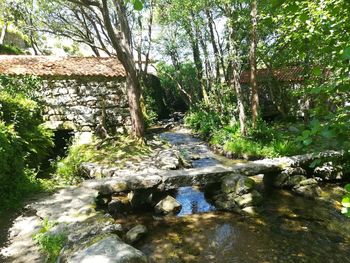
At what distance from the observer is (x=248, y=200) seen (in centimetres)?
825

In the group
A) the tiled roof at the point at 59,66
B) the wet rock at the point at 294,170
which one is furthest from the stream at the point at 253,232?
the tiled roof at the point at 59,66

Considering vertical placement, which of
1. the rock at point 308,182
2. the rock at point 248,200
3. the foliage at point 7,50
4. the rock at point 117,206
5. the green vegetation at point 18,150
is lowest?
the rock at point 308,182

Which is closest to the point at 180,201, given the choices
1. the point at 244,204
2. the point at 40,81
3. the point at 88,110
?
the point at 244,204

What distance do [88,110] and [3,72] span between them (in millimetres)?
3692

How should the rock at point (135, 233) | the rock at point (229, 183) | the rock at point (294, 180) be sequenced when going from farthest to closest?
the rock at point (294, 180), the rock at point (229, 183), the rock at point (135, 233)

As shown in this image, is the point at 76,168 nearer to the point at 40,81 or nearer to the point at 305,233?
the point at 40,81

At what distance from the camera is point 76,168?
Answer: 10969 millimetres

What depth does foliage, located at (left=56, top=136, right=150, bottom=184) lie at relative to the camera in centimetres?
1056

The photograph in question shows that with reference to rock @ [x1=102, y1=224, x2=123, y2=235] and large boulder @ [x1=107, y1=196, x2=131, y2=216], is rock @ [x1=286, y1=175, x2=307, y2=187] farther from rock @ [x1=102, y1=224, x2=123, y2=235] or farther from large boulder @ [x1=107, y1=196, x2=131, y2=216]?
rock @ [x1=102, y1=224, x2=123, y2=235]

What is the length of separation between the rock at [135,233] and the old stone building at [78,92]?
8.07m

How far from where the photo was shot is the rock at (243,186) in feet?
27.7

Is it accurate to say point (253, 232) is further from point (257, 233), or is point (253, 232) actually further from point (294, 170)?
point (294, 170)

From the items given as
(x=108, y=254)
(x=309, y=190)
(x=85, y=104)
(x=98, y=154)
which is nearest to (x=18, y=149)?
(x=98, y=154)

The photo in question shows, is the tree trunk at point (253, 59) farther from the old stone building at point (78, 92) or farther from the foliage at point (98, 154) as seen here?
the old stone building at point (78, 92)
